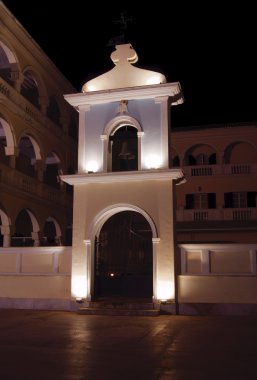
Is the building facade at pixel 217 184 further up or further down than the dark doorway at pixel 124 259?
further up

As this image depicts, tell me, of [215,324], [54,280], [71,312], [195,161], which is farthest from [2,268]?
[195,161]

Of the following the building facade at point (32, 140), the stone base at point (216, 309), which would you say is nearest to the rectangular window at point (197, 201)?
the building facade at point (32, 140)

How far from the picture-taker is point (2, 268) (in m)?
16.1

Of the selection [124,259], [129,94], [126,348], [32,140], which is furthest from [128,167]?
[32,140]

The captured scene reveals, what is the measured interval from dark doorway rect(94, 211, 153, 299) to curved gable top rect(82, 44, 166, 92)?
4.49 metres

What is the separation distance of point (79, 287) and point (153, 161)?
4.74m

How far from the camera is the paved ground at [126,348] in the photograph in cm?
678

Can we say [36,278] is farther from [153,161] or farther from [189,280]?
[153,161]

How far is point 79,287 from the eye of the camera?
14.8 metres

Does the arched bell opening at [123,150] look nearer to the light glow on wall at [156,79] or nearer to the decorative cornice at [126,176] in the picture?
the decorative cornice at [126,176]

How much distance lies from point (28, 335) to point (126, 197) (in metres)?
6.16

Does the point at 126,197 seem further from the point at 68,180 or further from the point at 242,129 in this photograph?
the point at 242,129

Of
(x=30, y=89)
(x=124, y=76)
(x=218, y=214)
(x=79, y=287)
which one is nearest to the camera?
(x=79, y=287)

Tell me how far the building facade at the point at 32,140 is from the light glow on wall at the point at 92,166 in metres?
8.13
